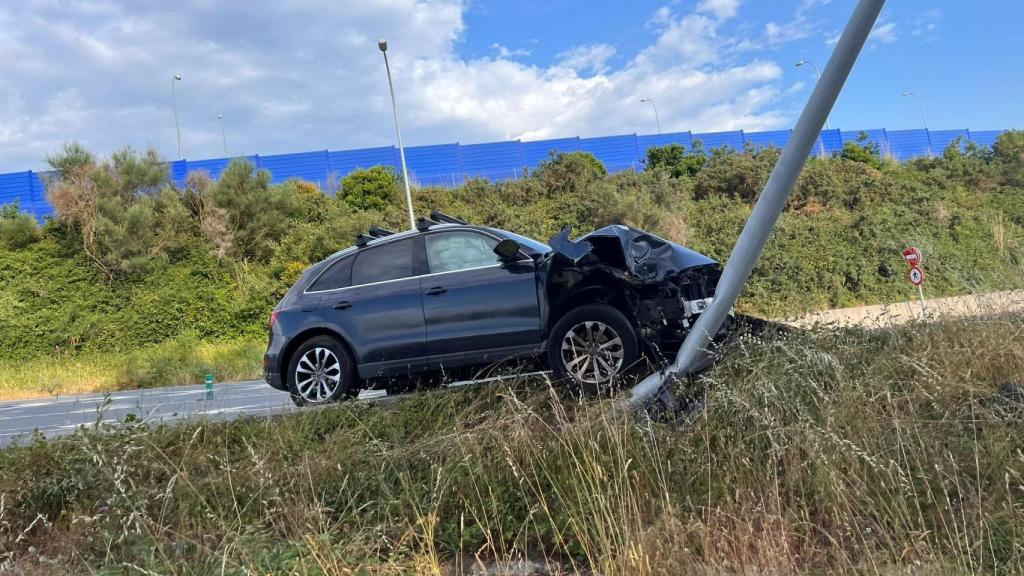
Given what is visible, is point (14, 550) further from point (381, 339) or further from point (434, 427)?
point (381, 339)

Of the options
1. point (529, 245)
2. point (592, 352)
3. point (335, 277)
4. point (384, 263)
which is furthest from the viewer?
point (335, 277)

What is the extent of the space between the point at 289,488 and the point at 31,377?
2032cm

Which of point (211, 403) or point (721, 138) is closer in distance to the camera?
point (211, 403)

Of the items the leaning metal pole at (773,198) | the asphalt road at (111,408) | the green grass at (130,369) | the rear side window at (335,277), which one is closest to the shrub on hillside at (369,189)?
the green grass at (130,369)

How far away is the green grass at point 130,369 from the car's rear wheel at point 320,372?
13015 mm

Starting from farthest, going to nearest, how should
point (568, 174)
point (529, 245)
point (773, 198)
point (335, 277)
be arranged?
1. point (568, 174)
2. point (335, 277)
3. point (529, 245)
4. point (773, 198)

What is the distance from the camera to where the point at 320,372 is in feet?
19.2

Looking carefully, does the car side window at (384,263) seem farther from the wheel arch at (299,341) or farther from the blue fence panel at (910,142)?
the blue fence panel at (910,142)

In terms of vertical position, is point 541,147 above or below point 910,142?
above

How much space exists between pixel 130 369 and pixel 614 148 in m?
25.7

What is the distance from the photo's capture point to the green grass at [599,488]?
2697 mm

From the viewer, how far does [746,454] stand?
133 inches

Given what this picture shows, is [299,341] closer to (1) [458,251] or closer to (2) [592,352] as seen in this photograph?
(1) [458,251]

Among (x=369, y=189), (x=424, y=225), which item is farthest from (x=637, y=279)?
(x=369, y=189)
